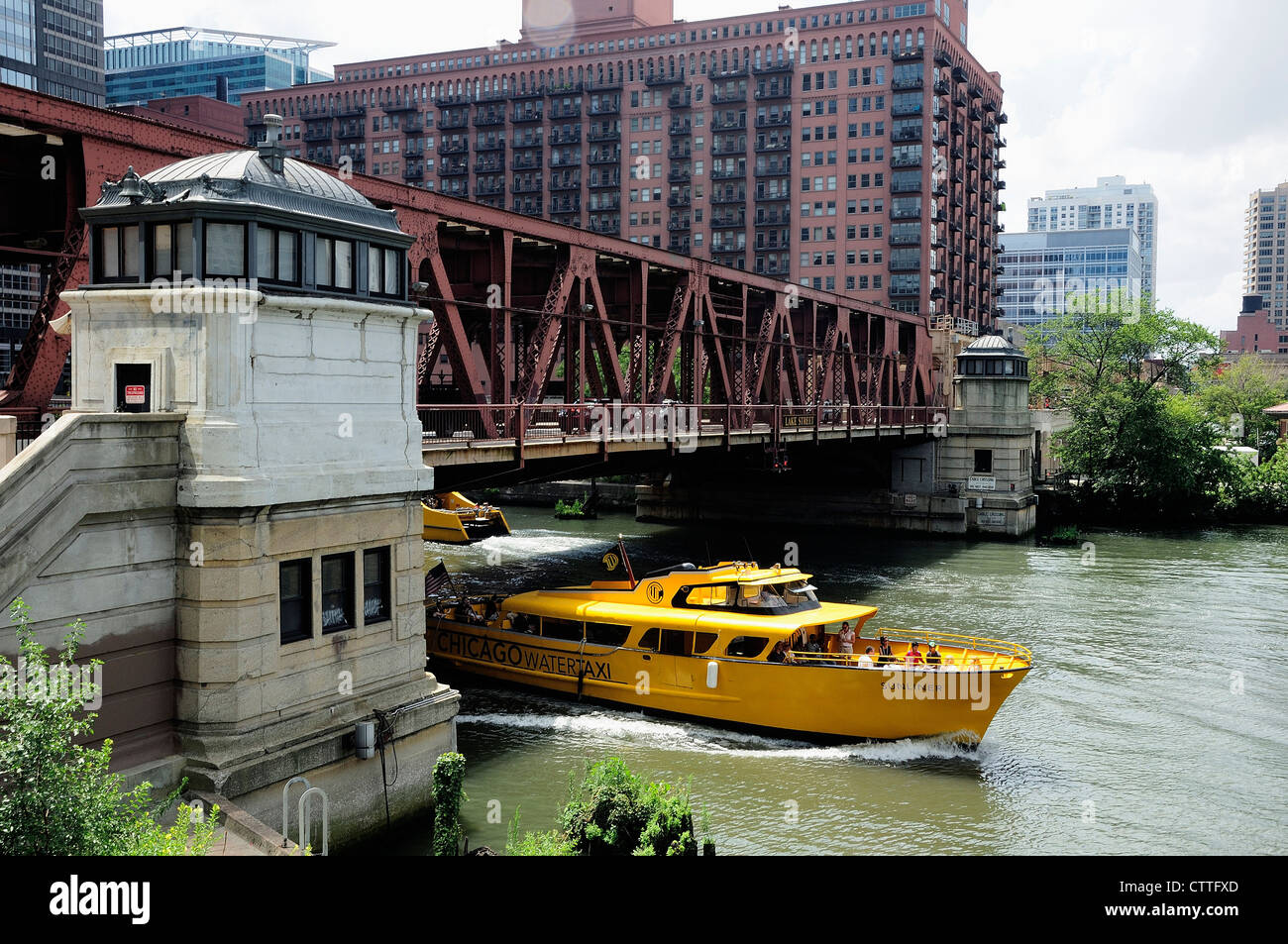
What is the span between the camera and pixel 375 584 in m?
18.3

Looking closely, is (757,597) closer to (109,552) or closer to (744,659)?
(744,659)

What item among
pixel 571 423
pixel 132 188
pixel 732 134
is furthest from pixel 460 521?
pixel 732 134

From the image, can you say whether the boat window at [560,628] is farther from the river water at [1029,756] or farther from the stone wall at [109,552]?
the stone wall at [109,552]

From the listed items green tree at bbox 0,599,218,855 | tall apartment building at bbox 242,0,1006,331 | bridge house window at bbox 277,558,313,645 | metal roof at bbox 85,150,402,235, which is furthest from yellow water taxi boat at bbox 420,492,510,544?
green tree at bbox 0,599,218,855

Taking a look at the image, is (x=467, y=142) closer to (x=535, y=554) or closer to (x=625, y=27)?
(x=625, y=27)

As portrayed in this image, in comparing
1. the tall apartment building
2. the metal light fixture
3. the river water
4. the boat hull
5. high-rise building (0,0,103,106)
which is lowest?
the river water

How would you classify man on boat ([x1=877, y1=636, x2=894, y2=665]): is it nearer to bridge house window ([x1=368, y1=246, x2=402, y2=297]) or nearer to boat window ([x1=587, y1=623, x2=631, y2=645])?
boat window ([x1=587, y1=623, x2=631, y2=645])

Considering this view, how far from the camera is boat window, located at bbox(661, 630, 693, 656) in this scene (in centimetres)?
2584

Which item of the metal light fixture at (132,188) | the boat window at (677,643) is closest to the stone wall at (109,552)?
the metal light fixture at (132,188)

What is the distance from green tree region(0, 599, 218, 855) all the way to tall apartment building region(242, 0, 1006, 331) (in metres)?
87.2

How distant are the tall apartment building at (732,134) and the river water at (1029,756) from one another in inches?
2294

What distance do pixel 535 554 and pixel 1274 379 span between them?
388 ft

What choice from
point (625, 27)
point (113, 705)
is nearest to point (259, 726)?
point (113, 705)

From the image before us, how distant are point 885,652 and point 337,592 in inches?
506
